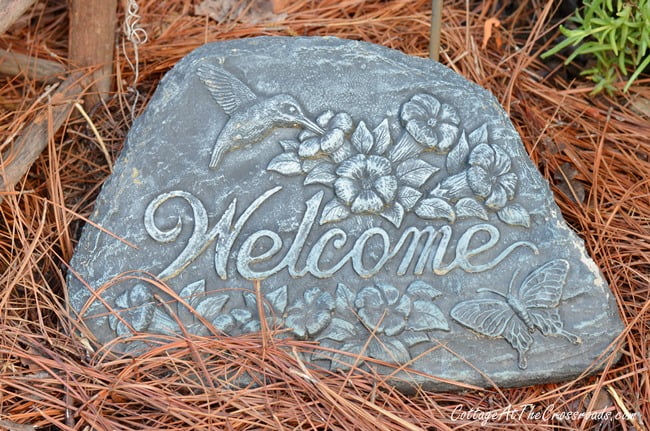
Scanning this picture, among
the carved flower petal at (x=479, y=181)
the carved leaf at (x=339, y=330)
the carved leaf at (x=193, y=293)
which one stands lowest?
the carved leaf at (x=339, y=330)

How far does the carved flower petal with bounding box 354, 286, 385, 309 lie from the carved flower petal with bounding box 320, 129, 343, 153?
39 cm

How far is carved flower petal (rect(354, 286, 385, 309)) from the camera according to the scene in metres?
2.15

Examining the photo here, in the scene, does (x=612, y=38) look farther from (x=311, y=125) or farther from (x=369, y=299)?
(x=369, y=299)

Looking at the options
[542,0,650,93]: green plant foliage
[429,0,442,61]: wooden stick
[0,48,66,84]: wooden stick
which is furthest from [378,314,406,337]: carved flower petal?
[0,48,66,84]: wooden stick

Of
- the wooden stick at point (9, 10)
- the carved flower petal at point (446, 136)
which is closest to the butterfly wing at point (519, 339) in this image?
the carved flower petal at point (446, 136)

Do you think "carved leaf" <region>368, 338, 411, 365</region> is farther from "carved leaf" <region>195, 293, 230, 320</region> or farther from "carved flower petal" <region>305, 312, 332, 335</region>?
"carved leaf" <region>195, 293, 230, 320</region>

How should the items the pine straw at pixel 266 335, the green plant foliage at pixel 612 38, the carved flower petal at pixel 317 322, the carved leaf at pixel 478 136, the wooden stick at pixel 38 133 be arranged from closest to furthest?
the pine straw at pixel 266 335, the carved flower petal at pixel 317 322, the carved leaf at pixel 478 136, the wooden stick at pixel 38 133, the green plant foliage at pixel 612 38

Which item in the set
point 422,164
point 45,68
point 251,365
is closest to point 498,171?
point 422,164

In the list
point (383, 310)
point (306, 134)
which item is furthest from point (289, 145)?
point (383, 310)

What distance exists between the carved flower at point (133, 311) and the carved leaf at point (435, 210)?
2.51ft

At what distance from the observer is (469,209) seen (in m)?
2.21

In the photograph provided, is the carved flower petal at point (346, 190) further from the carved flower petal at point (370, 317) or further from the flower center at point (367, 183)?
the carved flower petal at point (370, 317)

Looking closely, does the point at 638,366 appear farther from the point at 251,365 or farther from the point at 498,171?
the point at 251,365

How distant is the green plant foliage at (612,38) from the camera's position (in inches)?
98.9
